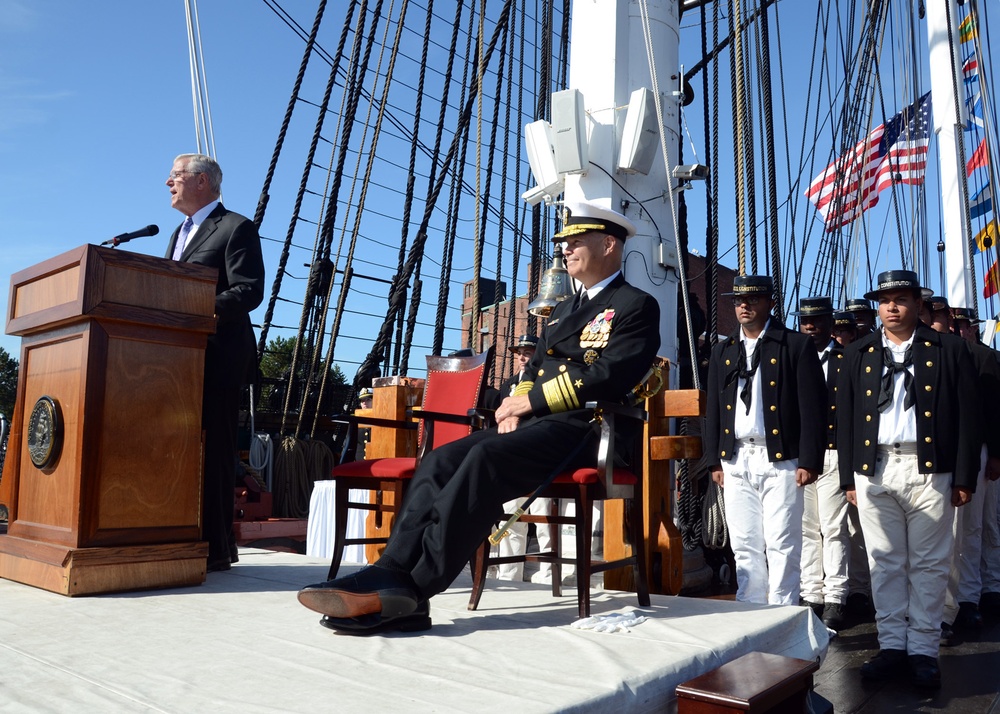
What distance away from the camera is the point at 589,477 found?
2395 millimetres

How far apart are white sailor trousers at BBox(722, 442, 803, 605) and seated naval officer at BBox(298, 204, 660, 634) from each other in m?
1.11

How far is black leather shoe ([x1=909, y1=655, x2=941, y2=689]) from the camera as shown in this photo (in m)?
2.84

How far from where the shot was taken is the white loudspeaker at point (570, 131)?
483 centimetres

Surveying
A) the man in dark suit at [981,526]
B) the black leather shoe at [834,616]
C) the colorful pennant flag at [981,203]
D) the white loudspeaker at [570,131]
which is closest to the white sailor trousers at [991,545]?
the man in dark suit at [981,526]

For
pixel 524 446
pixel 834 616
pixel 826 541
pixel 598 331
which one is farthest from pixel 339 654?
pixel 826 541

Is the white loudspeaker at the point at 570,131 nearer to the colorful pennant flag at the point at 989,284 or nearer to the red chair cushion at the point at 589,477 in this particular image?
the red chair cushion at the point at 589,477

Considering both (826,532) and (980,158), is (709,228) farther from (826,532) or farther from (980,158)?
(980,158)

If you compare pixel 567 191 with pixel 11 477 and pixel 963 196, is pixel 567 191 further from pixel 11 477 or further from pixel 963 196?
pixel 963 196

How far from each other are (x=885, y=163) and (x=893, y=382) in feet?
27.4

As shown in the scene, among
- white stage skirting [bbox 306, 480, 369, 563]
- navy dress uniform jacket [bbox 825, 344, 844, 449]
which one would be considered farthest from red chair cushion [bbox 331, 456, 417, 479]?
white stage skirting [bbox 306, 480, 369, 563]

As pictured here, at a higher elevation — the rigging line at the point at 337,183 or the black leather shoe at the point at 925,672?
the rigging line at the point at 337,183

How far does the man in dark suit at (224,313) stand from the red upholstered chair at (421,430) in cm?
40

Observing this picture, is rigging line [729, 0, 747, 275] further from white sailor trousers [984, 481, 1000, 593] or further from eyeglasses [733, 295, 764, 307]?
white sailor trousers [984, 481, 1000, 593]

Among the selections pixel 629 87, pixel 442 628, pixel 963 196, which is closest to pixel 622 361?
pixel 442 628
